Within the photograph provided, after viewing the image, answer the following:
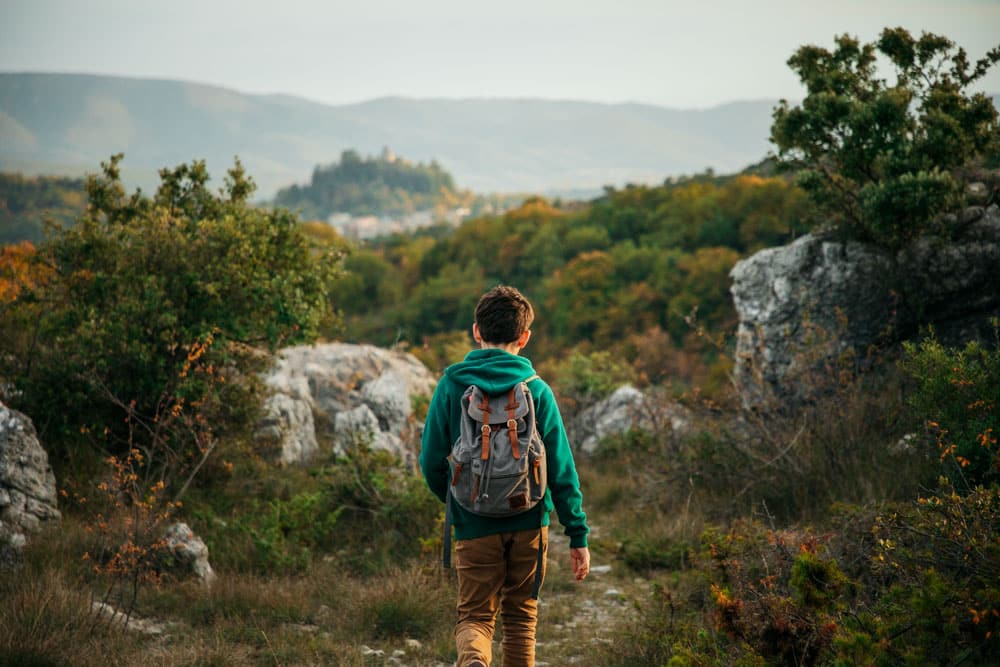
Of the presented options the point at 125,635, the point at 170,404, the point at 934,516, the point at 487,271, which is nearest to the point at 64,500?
the point at 170,404

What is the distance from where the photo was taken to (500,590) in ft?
10.3

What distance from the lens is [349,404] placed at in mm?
10820

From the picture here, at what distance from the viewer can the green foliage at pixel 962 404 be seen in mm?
4398

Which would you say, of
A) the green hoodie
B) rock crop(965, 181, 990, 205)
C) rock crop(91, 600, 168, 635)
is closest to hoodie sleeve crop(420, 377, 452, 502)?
the green hoodie

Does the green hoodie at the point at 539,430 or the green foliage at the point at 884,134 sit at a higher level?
the green foliage at the point at 884,134

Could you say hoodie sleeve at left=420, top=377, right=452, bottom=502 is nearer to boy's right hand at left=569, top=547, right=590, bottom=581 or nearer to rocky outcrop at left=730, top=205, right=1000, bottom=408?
boy's right hand at left=569, top=547, right=590, bottom=581

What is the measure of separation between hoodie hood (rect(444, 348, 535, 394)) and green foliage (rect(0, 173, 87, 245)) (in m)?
36.7

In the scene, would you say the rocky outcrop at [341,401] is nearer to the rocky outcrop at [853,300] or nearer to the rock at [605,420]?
the rock at [605,420]

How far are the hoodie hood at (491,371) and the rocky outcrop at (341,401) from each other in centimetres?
386

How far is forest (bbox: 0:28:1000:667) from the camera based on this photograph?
11.6 ft

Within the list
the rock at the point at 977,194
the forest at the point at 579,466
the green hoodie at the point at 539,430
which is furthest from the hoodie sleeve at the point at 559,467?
the rock at the point at 977,194

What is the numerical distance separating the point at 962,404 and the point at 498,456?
3.36 meters

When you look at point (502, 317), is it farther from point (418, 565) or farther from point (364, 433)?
point (364, 433)

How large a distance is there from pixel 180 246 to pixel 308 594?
12.1ft
